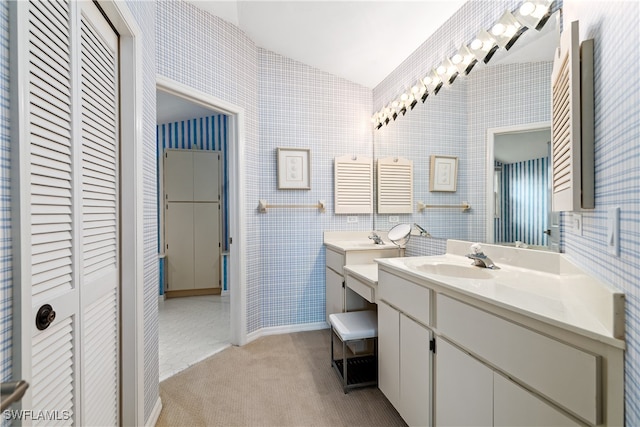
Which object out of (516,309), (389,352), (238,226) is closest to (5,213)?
(516,309)

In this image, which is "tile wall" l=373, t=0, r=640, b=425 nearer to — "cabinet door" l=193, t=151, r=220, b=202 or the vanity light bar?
the vanity light bar

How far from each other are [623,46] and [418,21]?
1.73 meters

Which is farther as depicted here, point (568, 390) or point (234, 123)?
point (234, 123)

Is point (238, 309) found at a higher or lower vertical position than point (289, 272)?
lower

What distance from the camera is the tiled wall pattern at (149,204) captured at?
1.52 m

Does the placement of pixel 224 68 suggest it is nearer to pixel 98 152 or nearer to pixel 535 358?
pixel 98 152

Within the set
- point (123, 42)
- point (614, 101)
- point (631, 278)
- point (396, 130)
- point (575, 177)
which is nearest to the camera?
point (631, 278)

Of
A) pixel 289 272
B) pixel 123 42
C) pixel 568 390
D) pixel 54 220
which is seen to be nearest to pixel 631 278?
pixel 568 390

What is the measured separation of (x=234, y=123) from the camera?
2.54 meters

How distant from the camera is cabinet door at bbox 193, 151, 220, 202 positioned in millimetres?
4098

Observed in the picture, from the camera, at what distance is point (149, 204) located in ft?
5.32

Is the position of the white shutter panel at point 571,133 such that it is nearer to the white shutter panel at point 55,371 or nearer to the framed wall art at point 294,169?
the white shutter panel at point 55,371

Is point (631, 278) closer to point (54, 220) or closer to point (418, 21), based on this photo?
point (54, 220)

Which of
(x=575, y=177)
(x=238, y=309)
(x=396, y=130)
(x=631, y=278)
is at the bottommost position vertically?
(x=238, y=309)
